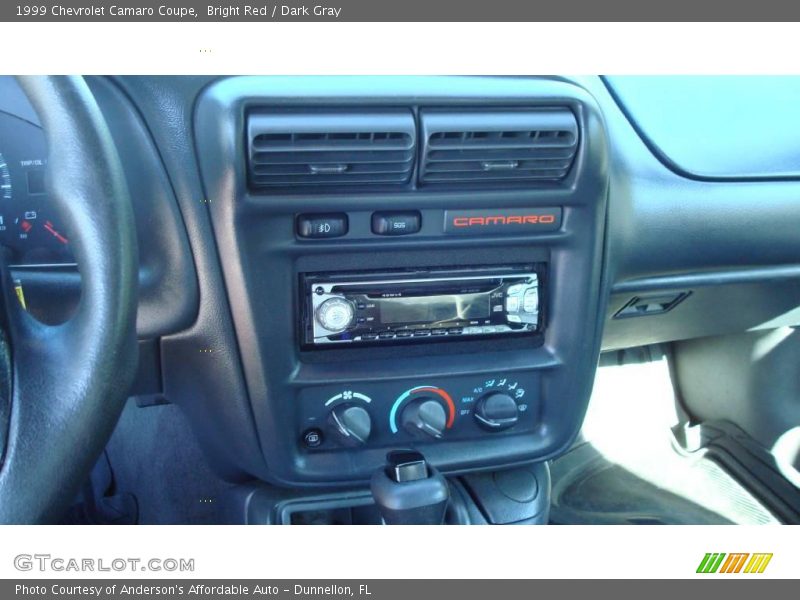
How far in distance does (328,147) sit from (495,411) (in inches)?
19.6

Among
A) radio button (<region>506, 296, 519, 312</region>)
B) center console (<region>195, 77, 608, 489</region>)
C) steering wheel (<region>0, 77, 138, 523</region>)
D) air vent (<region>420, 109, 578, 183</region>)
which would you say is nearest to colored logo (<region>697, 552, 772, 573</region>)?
center console (<region>195, 77, 608, 489</region>)

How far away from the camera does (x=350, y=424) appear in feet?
4.00

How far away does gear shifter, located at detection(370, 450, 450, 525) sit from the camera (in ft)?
3.55

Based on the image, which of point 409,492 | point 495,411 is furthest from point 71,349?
point 495,411

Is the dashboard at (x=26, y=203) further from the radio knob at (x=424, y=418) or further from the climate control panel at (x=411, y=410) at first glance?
the radio knob at (x=424, y=418)

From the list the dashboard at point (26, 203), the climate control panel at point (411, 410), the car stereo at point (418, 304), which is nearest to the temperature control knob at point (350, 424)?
the climate control panel at point (411, 410)

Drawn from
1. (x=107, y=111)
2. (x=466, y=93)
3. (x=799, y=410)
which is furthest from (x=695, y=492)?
(x=107, y=111)

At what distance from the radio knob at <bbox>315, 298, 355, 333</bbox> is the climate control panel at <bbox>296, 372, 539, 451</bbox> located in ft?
0.35

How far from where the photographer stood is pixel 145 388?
122 cm

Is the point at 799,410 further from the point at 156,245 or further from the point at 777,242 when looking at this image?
the point at 156,245

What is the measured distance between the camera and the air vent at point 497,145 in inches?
42.9

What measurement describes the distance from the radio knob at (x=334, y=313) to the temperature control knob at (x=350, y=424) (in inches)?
5.3
